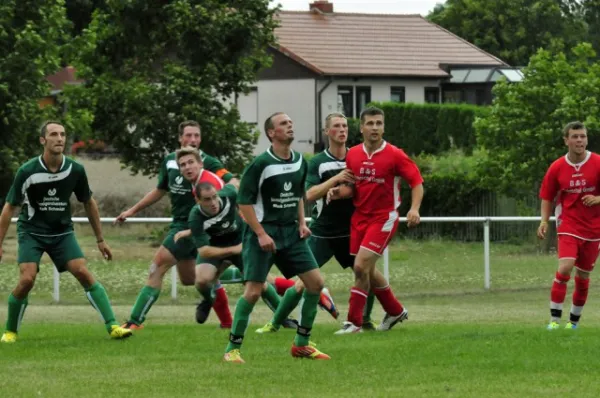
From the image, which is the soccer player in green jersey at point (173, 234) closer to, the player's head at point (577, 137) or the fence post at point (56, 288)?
the player's head at point (577, 137)

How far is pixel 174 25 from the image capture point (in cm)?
3878

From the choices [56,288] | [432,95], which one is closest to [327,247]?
[56,288]

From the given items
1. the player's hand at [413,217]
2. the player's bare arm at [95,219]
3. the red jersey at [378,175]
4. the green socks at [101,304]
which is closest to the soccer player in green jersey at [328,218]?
the red jersey at [378,175]

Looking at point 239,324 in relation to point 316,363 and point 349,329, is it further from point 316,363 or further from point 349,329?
point 349,329

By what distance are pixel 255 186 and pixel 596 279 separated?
14446mm

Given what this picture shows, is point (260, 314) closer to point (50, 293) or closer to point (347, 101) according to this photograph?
point (50, 293)

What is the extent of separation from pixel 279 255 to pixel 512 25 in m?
71.5

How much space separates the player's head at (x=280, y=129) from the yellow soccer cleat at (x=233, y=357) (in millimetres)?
1762

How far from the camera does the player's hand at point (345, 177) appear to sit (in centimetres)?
1384

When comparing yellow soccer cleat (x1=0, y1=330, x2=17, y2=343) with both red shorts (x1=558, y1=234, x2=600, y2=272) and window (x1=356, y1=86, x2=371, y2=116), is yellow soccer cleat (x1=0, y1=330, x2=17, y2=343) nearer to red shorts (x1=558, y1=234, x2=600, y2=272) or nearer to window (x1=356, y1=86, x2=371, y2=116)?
red shorts (x1=558, y1=234, x2=600, y2=272)

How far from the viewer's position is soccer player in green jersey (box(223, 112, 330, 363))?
39.5 ft

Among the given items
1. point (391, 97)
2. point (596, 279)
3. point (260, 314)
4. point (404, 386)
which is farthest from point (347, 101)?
point (404, 386)

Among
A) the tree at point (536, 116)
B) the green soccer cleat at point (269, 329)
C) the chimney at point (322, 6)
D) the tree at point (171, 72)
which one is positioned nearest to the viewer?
the green soccer cleat at point (269, 329)

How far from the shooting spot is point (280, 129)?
1198 centimetres
